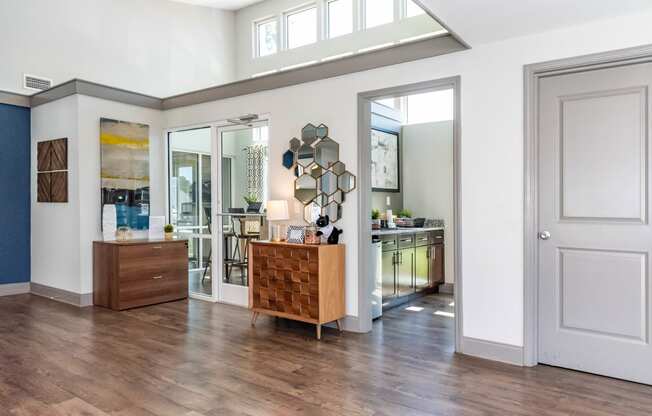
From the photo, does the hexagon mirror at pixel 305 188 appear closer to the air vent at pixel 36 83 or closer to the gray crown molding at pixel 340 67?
the gray crown molding at pixel 340 67

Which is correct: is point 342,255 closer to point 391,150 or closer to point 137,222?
point 391,150

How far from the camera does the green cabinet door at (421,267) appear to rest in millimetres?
5629

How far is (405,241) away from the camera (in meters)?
5.40

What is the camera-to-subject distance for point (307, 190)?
4.57 metres

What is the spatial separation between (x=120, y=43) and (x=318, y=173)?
4.34 m

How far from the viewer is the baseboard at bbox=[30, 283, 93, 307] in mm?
5312

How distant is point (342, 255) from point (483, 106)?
178 cm

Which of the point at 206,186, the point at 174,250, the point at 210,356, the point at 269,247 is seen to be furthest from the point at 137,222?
the point at 210,356

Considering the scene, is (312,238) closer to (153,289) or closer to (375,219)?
(375,219)

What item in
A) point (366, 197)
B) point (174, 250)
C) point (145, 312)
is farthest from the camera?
point (174, 250)

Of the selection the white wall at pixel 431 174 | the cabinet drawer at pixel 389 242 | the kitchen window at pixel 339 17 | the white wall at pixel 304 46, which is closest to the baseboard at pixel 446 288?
the white wall at pixel 431 174

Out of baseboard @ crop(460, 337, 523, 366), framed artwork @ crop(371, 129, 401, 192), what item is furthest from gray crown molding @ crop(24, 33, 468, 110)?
baseboard @ crop(460, 337, 523, 366)

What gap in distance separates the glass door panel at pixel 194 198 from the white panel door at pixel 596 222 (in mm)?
3802

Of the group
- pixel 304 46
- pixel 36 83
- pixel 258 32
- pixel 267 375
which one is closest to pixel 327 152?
pixel 267 375
